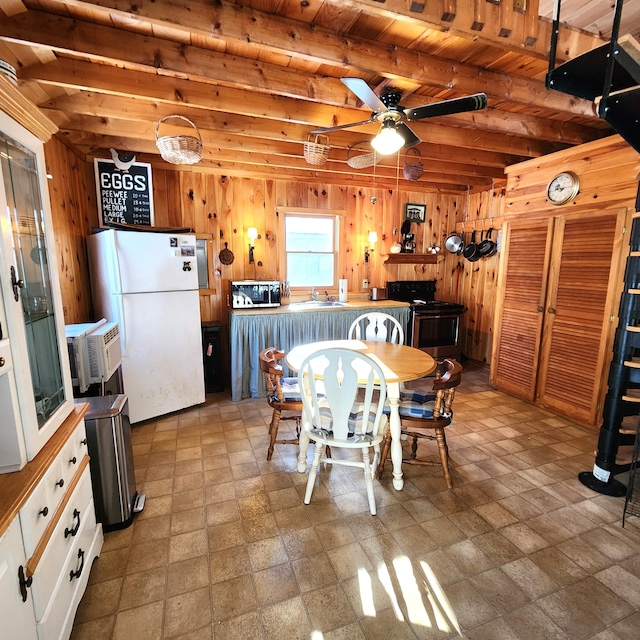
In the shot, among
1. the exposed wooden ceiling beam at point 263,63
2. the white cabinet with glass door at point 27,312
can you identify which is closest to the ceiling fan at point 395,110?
the exposed wooden ceiling beam at point 263,63

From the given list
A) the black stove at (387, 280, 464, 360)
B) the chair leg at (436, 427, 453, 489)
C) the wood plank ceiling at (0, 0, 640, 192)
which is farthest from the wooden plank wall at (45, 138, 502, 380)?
the chair leg at (436, 427, 453, 489)

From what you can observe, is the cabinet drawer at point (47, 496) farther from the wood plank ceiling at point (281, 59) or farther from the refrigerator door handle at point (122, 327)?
the wood plank ceiling at point (281, 59)

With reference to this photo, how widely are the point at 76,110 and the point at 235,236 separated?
200cm

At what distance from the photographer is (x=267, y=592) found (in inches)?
61.4

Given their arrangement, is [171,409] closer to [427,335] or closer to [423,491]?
[423,491]

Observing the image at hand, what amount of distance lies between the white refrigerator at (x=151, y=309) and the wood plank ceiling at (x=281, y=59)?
0.91 m

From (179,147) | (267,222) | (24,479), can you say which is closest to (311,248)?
(267,222)

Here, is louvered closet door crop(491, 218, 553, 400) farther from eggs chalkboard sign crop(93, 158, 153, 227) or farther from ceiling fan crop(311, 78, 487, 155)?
eggs chalkboard sign crop(93, 158, 153, 227)

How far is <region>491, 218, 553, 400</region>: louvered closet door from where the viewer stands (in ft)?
11.2

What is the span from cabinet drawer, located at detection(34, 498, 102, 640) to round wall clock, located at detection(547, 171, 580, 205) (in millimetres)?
4111

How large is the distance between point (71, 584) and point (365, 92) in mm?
2525

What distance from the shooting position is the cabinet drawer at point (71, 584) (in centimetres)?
119

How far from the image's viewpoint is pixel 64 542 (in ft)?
4.42

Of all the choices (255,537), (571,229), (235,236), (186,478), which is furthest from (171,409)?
(571,229)
